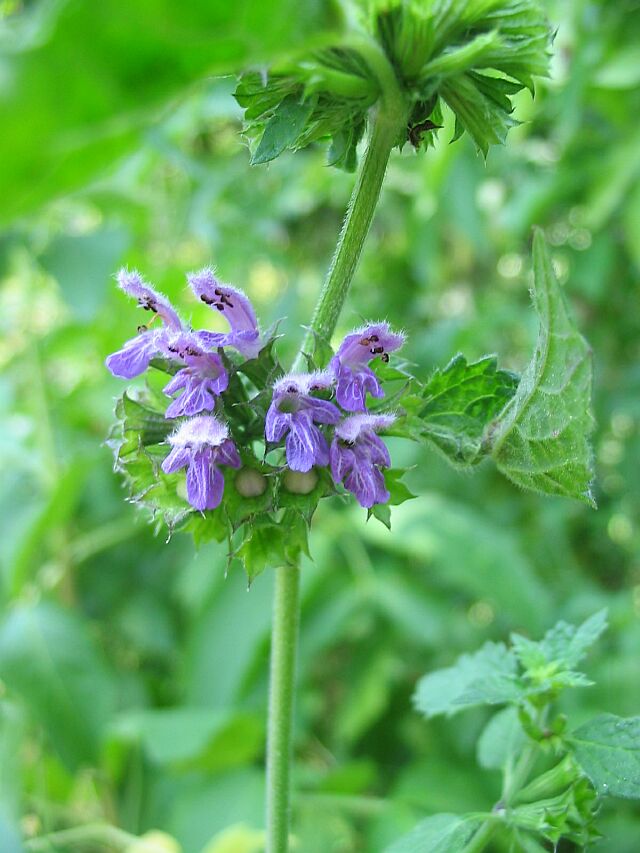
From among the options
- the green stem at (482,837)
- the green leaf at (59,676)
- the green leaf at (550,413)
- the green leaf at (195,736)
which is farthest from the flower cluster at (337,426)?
the green leaf at (59,676)

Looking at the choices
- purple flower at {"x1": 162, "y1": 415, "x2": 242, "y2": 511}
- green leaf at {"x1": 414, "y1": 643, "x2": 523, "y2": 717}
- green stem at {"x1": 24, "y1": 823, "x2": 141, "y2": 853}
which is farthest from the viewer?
green stem at {"x1": 24, "y1": 823, "x2": 141, "y2": 853}

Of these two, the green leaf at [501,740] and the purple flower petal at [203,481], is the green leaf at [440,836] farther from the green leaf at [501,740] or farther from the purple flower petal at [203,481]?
the purple flower petal at [203,481]

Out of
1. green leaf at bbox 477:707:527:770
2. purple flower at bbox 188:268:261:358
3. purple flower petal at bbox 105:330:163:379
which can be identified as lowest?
green leaf at bbox 477:707:527:770

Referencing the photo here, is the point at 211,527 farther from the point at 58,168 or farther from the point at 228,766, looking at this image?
the point at 228,766

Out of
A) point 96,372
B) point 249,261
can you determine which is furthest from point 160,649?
point 249,261

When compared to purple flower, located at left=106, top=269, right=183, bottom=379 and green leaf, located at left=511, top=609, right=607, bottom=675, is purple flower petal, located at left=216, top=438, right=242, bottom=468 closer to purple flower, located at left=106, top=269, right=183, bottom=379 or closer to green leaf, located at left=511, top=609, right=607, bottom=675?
purple flower, located at left=106, top=269, right=183, bottom=379

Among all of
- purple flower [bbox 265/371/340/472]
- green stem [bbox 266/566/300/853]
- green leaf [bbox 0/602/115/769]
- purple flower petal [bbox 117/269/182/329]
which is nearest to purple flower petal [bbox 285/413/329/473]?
purple flower [bbox 265/371/340/472]
